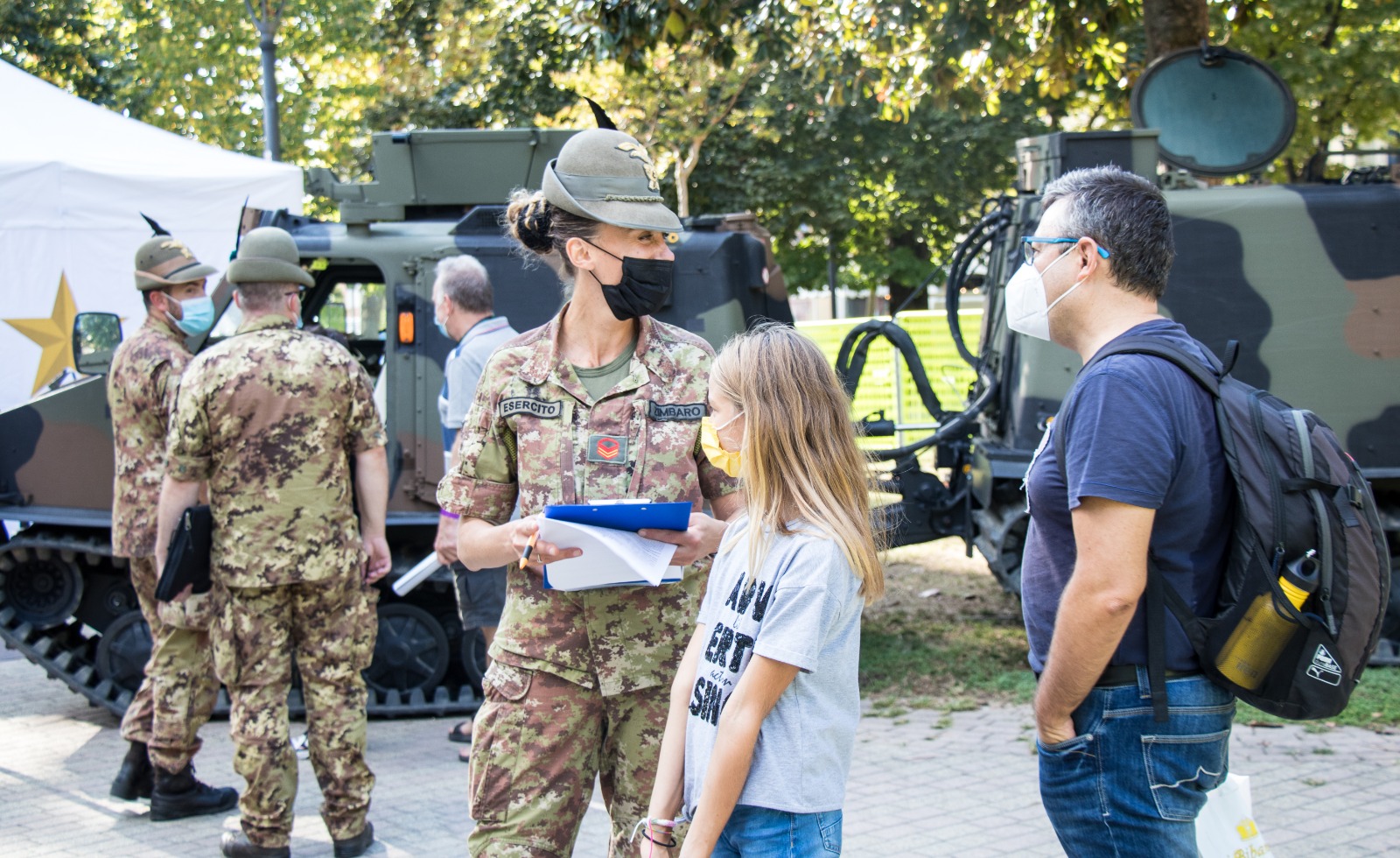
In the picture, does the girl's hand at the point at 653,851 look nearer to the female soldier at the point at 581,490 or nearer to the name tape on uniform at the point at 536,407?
the female soldier at the point at 581,490

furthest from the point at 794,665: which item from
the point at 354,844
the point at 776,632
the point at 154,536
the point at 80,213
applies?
the point at 80,213

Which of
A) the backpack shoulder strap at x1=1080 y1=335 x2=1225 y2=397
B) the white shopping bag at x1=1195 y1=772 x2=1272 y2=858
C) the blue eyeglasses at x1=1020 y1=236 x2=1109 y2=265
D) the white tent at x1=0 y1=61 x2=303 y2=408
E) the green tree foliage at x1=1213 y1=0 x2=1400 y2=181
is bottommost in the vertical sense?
the white shopping bag at x1=1195 y1=772 x2=1272 y2=858

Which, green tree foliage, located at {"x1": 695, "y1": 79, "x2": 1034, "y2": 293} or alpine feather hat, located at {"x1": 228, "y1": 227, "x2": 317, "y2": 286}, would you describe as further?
green tree foliage, located at {"x1": 695, "y1": 79, "x2": 1034, "y2": 293}

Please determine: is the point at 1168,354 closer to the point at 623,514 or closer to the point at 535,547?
the point at 623,514

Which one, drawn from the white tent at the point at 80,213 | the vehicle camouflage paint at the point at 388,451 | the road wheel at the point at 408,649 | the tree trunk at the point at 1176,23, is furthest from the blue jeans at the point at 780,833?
the white tent at the point at 80,213

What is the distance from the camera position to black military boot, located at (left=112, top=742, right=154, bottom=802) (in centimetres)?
516

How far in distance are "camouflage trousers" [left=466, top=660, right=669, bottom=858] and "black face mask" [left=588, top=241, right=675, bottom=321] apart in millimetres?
796

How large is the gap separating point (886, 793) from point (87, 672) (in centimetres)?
402

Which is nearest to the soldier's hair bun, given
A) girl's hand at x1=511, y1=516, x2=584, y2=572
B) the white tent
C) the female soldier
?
the female soldier

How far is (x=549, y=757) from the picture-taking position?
2.77 m

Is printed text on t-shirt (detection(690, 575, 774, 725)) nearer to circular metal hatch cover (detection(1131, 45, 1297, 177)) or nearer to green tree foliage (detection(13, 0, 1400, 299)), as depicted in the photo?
circular metal hatch cover (detection(1131, 45, 1297, 177))

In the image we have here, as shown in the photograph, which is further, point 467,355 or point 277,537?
point 467,355

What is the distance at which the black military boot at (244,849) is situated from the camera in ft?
14.1

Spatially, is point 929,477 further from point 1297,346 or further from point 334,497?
point 334,497
